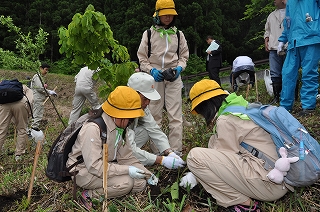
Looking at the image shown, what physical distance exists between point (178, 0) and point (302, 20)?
532 inches

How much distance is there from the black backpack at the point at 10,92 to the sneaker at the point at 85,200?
101 inches

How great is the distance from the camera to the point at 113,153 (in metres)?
2.72

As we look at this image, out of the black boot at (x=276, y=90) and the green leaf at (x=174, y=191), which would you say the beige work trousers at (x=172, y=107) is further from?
the black boot at (x=276, y=90)

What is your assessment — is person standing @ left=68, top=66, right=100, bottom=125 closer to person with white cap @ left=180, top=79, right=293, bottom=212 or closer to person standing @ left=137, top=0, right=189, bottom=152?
person standing @ left=137, top=0, right=189, bottom=152

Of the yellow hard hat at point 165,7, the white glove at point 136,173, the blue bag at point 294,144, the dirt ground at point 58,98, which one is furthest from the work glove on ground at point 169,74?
the dirt ground at point 58,98

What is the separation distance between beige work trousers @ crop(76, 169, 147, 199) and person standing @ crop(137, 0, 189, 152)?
109cm

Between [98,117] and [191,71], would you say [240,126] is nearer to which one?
[98,117]

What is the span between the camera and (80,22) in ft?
10.4

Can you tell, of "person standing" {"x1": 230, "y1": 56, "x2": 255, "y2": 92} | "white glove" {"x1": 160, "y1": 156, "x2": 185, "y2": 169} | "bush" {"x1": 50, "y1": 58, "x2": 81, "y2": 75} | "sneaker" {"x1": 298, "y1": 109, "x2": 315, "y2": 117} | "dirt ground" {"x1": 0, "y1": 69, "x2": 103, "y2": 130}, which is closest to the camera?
"white glove" {"x1": 160, "y1": 156, "x2": 185, "y2": 169}

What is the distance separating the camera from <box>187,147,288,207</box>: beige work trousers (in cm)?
229

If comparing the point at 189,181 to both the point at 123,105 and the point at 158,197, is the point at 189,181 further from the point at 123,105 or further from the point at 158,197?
the point at 123,105

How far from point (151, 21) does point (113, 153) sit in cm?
1437


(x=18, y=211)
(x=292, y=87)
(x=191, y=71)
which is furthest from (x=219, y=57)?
(x=191, y=71)

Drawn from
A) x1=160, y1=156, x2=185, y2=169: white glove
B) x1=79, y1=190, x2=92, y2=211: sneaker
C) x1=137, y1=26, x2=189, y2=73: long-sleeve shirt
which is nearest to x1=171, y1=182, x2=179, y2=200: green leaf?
x1=160, y1=156, x2=185, y2=169: white glove
